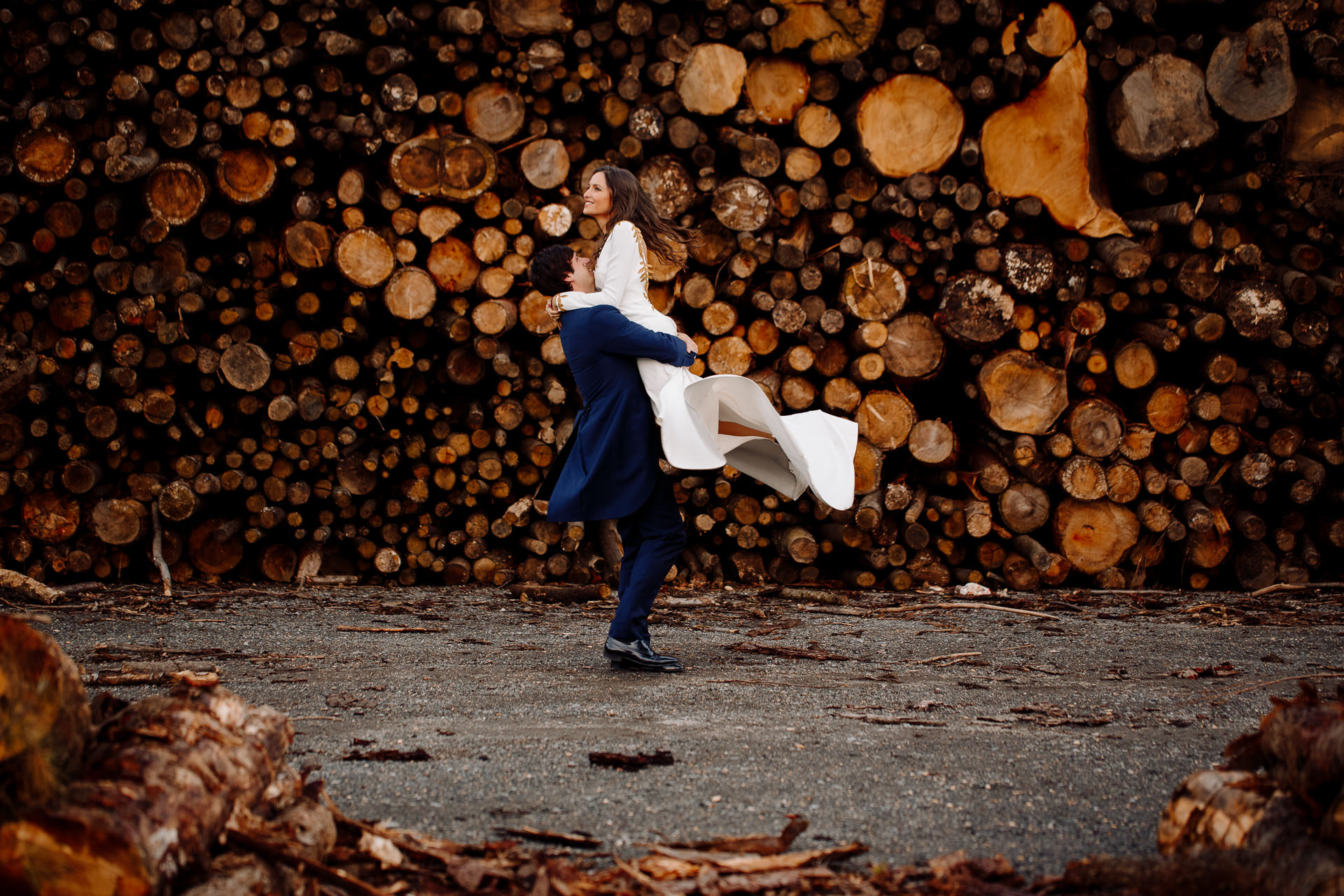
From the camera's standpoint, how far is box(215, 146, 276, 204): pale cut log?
5.07m

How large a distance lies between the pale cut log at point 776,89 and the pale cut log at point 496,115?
1.33m

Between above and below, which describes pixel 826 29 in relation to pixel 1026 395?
above

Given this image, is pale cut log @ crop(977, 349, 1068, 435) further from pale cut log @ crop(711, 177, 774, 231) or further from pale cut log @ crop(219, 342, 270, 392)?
pale cut log @ crop(219, 342, 270, 392)

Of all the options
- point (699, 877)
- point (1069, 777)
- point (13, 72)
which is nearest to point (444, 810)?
point (699, 877)

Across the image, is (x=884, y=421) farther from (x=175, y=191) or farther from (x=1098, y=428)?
(x=175, y=191)

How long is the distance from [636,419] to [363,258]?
246 centimetres

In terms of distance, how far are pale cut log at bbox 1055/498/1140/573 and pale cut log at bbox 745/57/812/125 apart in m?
2.83

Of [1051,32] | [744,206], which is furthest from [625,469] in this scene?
[1051,32]

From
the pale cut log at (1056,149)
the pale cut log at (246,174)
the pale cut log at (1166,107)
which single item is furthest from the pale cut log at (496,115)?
the pale cut log at (1166,107)

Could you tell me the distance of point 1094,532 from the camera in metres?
5.45

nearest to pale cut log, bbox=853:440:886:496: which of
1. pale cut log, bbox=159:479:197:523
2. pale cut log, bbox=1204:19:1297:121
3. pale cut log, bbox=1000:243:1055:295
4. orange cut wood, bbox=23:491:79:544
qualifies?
pale cut log, bbox=1000:243:1055:295

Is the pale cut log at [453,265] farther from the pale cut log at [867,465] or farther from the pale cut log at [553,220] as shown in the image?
the pale cut log at [867,465]

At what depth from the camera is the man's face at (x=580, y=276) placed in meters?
3.62

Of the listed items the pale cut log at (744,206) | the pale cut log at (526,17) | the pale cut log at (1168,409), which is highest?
the pale cut log at (526,17)
